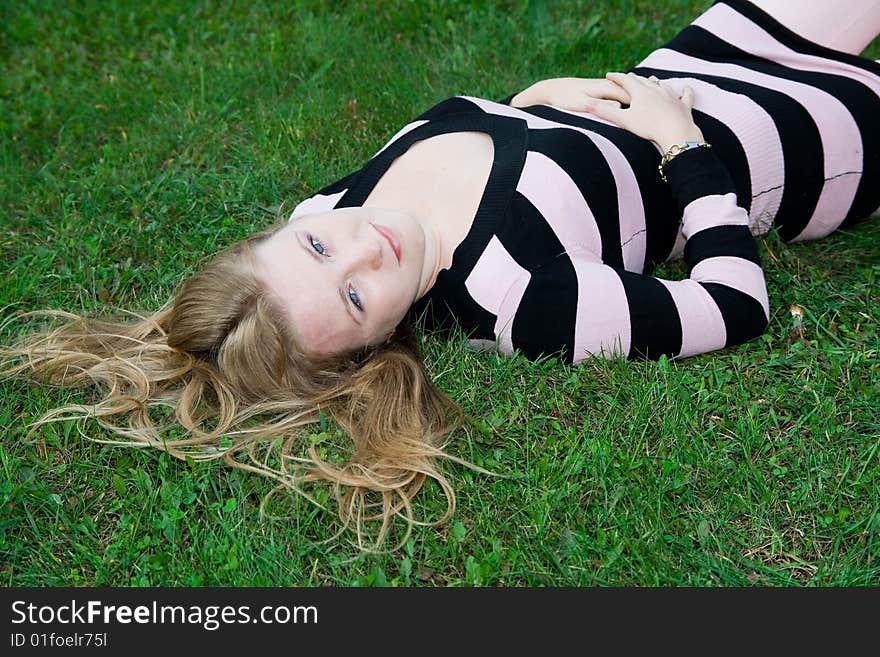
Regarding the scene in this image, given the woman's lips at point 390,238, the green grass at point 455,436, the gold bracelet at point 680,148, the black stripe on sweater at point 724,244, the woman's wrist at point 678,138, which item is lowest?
the green grass at point 455,436

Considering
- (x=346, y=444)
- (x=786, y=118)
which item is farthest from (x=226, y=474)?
(x=786, y=118)

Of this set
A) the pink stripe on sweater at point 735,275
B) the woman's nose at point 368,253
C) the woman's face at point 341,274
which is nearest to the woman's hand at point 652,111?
the pink stripe on sweater at point 735,275

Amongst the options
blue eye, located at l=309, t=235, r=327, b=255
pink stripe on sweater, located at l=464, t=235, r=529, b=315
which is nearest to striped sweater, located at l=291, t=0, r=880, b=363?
pink stripe on sweater, located at l=464, t=235, r=529, b=315

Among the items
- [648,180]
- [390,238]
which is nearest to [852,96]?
[648,180]

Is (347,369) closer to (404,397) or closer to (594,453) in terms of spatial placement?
(404,397)

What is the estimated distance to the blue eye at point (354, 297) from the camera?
2936 mm

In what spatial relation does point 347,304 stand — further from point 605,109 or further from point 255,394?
point 605,109

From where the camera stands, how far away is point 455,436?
2.96 meters

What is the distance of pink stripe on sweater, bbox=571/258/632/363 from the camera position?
2.96 metres

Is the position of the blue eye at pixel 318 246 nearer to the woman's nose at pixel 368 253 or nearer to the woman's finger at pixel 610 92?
the woman's nose at pixel 368 253

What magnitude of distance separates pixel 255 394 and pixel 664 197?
5.15 ft

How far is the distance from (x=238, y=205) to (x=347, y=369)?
1.34 metres

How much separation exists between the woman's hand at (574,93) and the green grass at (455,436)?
0.69 meters

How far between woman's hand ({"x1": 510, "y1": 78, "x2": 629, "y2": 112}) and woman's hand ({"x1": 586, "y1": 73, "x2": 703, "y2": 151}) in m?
0.02
